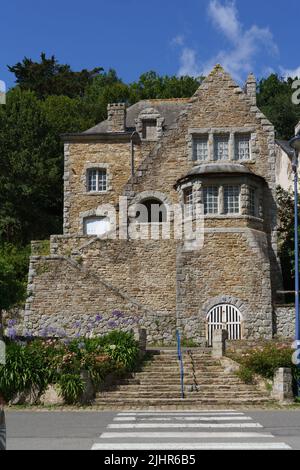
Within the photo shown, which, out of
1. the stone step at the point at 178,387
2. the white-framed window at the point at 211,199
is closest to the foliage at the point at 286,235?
the white-framed window at the point at 211,199

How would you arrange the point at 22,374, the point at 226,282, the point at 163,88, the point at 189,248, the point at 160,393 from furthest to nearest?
the point at 163,88 < the point at 189,248 < the point at 226,282 < the point at 160,393 < the point at 22,374

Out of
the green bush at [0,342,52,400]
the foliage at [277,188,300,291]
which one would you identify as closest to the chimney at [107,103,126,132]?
the foliage at [277,188,300,291]

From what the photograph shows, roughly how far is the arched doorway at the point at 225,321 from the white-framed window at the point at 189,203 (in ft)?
13.1

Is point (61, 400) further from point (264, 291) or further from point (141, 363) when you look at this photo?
point (264, 291)

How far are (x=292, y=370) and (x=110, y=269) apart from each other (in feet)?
35.3

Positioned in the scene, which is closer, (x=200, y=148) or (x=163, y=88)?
(x=200, y=148)

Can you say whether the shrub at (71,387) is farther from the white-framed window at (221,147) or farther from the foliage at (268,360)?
the white-framed window at (221,147)

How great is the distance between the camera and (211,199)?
2541cm

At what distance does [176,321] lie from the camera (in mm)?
24328

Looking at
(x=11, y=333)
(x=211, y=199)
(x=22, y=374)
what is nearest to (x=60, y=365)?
(x=22, y=374)

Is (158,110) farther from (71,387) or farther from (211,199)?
(71,387)

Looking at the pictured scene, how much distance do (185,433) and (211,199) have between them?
1517 centimetres
